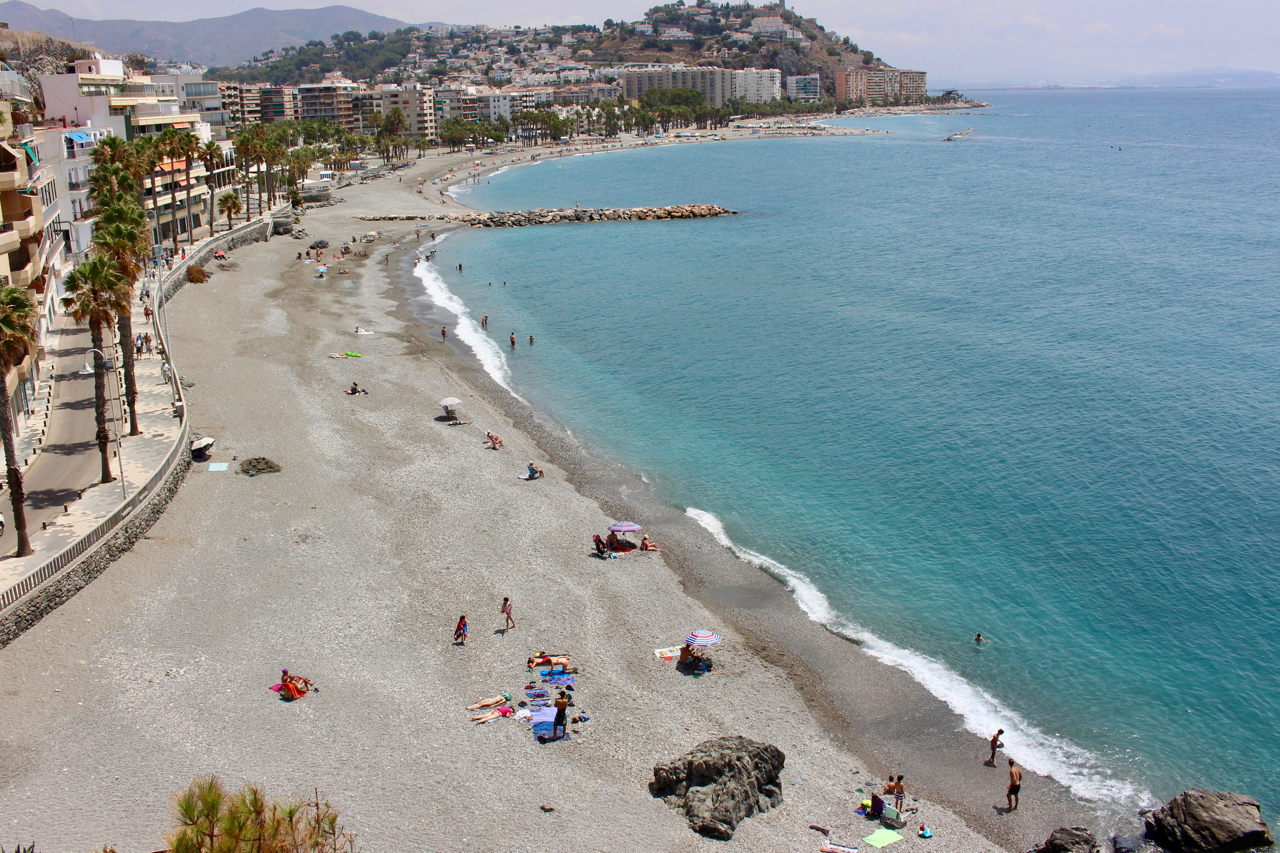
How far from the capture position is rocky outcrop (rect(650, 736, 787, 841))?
789 inches

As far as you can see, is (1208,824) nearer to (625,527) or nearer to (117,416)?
(625,527)

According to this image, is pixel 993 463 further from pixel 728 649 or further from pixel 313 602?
pixel 313 602

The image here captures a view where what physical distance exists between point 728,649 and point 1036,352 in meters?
41.0

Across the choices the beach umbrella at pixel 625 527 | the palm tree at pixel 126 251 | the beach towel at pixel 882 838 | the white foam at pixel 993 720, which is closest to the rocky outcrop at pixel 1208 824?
the white foam at pixel 993 720

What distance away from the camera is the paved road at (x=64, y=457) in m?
29.8

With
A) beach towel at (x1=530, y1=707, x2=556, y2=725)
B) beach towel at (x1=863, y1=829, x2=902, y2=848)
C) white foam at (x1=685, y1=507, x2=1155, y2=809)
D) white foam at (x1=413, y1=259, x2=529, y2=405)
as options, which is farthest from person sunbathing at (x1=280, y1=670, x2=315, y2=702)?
white foam at (x1=413, y1=259, x2=529, y2=405)

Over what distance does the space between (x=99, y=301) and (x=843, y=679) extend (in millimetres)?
29247

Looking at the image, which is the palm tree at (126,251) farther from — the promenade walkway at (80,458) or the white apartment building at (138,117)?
the white apartment building at (138,117)

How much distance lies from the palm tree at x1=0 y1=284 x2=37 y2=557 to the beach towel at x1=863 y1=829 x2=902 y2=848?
2472cm

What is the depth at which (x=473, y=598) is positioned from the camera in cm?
2939

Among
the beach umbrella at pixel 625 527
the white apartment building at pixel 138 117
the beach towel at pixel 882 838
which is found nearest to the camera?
the beach towel at pixel 882 838

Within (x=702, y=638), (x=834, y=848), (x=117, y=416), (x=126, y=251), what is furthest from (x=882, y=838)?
(x=117, y=416)

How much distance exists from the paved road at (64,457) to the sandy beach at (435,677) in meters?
3.18

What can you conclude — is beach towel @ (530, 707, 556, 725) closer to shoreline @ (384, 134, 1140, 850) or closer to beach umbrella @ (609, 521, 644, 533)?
shoreline @ (384, 134, 1140, 850)
